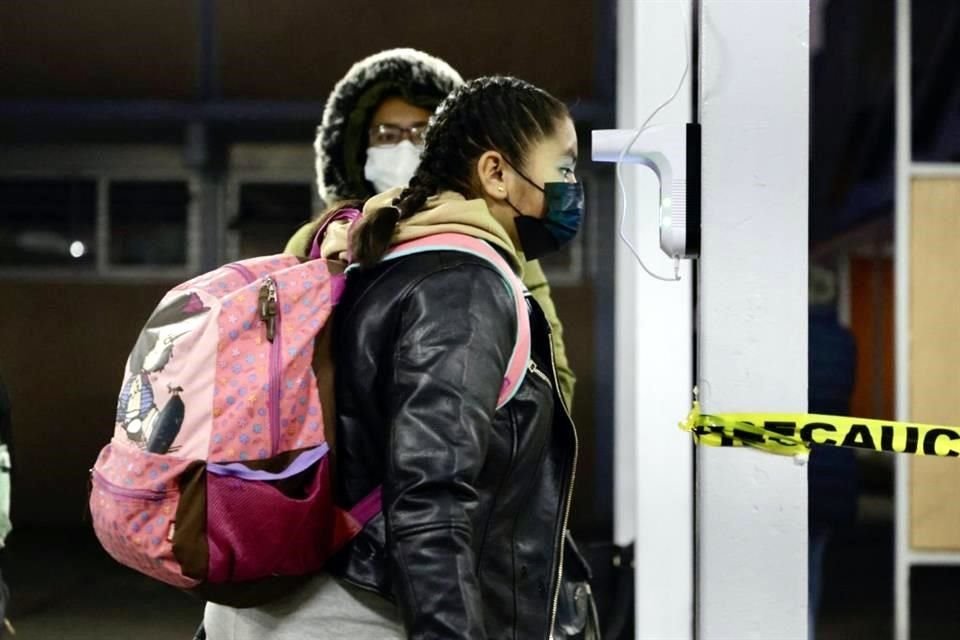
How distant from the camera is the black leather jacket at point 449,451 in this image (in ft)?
4.73

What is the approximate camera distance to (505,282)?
1562mm

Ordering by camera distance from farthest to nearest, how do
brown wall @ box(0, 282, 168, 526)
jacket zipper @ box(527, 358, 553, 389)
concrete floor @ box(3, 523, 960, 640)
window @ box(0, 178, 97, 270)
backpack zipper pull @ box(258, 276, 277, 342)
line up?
window @ box(0, 178, 97, 270)
brown wall @ box(0, 282, 168, 526)
concrete floor @ box(3, 523, 960, 640)
jacket zipper @ box(527, 358, 553, 389)
backpack zipper pull @ box(258, 276, 277, 342)

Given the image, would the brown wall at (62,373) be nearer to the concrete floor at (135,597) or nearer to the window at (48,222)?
the window at (48,222)

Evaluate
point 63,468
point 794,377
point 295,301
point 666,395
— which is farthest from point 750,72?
point 63,468

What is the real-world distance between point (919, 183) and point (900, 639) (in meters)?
1.60

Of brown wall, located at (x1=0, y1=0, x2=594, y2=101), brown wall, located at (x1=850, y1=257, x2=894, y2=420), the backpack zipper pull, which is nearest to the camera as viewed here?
the backpack zipper pull

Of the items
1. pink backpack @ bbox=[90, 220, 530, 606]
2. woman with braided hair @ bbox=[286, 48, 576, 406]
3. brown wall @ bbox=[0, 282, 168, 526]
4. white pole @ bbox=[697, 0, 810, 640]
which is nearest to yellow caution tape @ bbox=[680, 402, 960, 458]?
white pole @ bbox=[697, 0, 810, 640]

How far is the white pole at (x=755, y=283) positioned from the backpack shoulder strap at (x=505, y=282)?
10.8 inches

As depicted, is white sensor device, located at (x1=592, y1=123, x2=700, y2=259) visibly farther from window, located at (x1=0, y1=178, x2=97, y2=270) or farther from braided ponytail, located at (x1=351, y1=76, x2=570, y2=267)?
window, located at (x1=0, y1=178, x2=97, y2=270)

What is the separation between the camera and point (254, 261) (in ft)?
5.42

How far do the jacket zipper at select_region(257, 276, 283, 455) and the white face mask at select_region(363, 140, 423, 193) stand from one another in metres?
1.27

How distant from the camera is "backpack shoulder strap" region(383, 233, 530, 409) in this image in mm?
1568

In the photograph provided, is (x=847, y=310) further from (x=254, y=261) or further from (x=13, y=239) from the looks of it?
(x=254, y=261)

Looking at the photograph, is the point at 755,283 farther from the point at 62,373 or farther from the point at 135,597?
the point at 62,373
